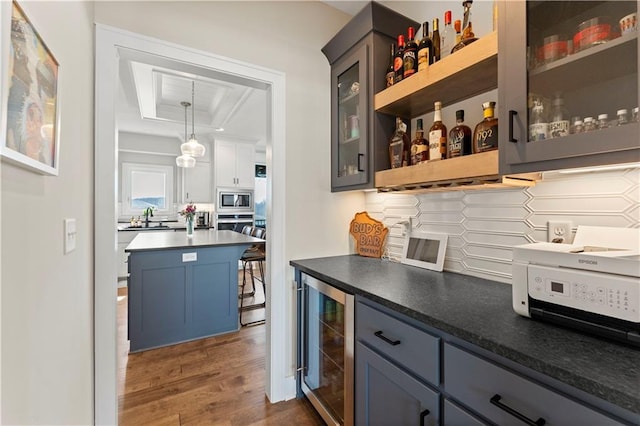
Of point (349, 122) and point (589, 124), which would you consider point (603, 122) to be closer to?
point (589, 124)

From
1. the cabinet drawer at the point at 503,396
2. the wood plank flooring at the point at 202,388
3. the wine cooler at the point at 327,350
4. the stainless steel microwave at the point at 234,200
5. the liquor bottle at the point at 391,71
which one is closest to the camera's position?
the cabinet drawer at the point at 503,396

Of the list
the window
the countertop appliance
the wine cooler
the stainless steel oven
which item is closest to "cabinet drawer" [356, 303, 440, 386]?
the wine cooler

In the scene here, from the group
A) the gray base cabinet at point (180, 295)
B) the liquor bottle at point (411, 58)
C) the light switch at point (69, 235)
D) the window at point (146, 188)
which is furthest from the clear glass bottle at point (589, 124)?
the window at point (146, 188)

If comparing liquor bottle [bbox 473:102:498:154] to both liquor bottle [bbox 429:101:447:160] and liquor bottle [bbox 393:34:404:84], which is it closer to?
liquor bottle [bbox 429:101:447:160]

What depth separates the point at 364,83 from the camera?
1.68 meters

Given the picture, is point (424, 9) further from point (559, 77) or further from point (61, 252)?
point (61, 252)

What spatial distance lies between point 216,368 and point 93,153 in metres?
1.76

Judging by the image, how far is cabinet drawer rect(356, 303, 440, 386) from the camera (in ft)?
3.05

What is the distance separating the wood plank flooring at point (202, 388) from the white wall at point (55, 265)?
21.0 inches

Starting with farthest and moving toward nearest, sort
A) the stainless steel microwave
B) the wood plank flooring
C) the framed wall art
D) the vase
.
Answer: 1. the stainless steel microwave
2. the vase
3. the wood plank flooring
4. the framed wall art

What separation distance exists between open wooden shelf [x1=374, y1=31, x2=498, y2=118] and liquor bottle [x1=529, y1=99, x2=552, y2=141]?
275mm

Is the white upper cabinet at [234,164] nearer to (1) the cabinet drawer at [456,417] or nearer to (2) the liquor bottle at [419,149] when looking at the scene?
(2) the liquor bottle at [419,149]

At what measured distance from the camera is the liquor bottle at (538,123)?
95 centimetres

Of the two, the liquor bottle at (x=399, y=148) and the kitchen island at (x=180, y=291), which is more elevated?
the liquor bottle at (x=399, y=148)
